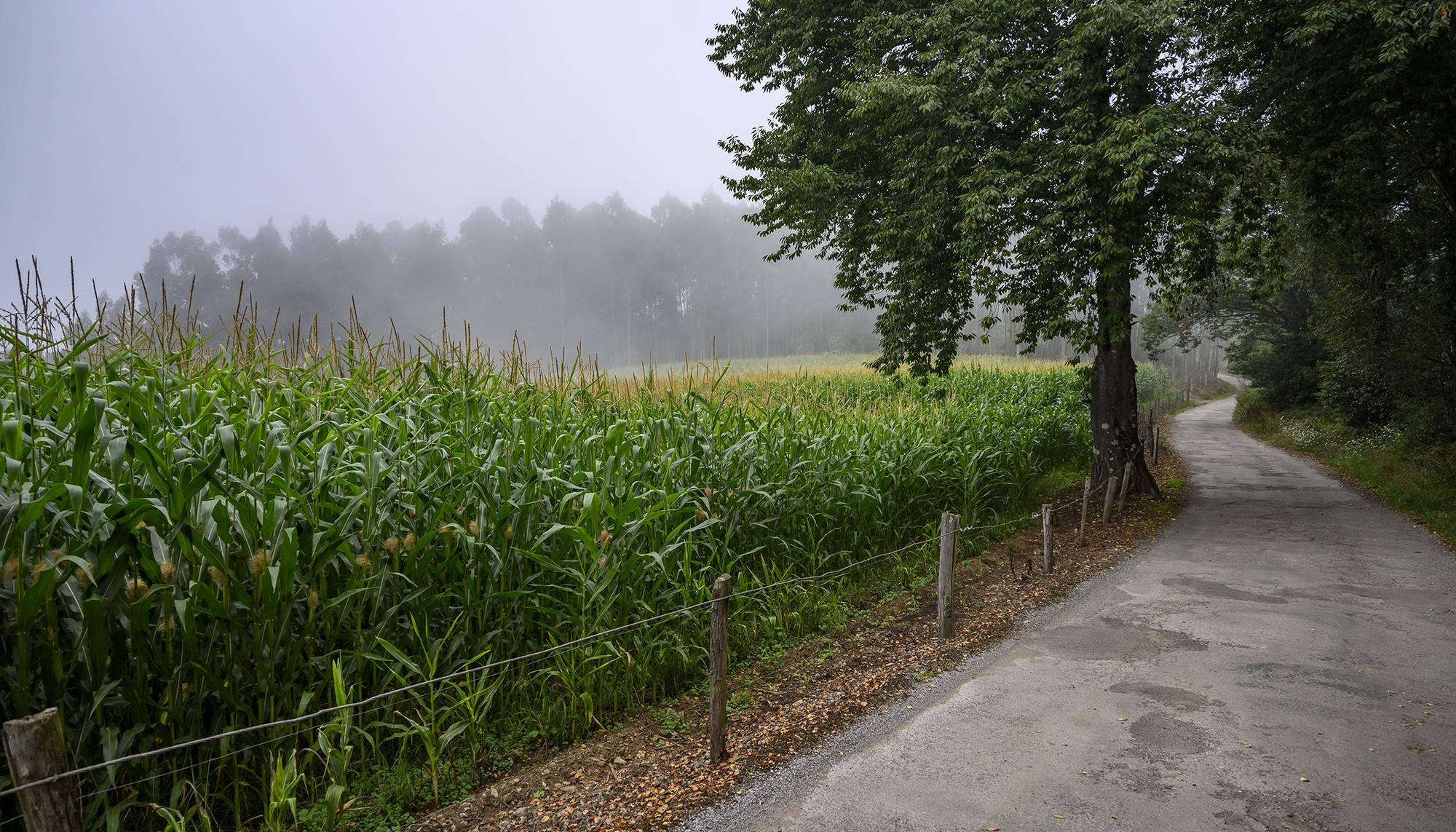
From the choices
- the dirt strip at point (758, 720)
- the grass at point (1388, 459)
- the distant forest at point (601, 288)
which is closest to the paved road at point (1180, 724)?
the dirt strip at point (758, 720)

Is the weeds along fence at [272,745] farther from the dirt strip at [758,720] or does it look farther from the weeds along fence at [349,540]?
the dirt strip at [758,720]

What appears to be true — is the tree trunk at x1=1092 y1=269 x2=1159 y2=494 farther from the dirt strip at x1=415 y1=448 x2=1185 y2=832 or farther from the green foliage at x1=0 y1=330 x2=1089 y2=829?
the green foliage at x1=0 y1=330 x2=1089 y2=829

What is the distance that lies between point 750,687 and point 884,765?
1188 millimetres

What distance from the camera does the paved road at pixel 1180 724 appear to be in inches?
142

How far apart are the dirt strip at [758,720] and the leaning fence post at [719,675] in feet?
0.40

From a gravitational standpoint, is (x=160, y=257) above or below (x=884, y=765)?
above

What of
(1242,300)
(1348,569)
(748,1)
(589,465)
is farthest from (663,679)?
(1242,300)

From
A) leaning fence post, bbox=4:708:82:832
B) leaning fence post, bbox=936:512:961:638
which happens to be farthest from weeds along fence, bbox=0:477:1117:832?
leaning fence post, bbox=936:512:961:638

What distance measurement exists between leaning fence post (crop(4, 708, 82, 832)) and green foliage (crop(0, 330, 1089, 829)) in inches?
20.8

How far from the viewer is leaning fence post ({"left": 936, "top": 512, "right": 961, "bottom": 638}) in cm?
600

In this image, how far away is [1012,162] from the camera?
33.5ft

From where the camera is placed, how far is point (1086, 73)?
9641mm

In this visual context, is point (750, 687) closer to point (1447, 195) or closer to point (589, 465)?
point (589, 465)

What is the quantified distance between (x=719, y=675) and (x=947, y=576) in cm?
274
